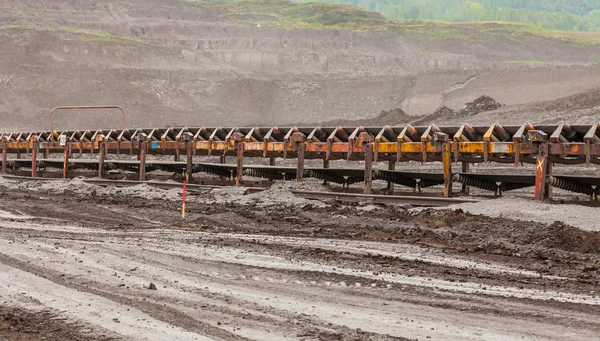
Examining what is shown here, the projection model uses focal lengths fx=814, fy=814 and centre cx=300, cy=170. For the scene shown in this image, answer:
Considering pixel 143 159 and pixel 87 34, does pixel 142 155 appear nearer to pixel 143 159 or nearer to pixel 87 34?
pixel 143 159

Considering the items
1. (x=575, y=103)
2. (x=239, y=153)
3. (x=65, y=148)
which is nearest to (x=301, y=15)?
(x=575, y=103)

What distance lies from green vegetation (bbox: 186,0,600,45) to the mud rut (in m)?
92.7

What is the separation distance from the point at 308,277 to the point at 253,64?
8365 cm

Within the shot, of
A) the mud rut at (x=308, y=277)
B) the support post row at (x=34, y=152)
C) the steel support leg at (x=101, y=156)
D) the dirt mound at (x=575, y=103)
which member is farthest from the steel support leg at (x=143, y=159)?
the dirt mound at (x=575, y=103)

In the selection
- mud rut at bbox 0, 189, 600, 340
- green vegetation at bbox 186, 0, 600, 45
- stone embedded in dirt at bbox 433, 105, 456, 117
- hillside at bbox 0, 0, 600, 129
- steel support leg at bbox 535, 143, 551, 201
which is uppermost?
green vegetation at bbox 186, 0, 600, 45

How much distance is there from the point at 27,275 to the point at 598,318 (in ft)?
24.1

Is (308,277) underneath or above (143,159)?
underneath

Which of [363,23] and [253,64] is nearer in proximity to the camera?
[253,64]

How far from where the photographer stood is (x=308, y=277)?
11.3 metres

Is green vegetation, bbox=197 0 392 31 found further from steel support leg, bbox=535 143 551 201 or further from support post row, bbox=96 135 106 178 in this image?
steel support leg, bbox=535 143 551 201

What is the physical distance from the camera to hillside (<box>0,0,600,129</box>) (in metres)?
71.2

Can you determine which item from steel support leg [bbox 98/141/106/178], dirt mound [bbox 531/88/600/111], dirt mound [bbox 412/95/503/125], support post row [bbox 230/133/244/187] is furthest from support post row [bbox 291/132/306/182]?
dirt mound [bbox 412/95/503/125]

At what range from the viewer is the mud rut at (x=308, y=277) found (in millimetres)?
8469

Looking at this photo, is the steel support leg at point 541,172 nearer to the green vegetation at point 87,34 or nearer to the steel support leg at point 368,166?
the steel support leg at point 368,166
